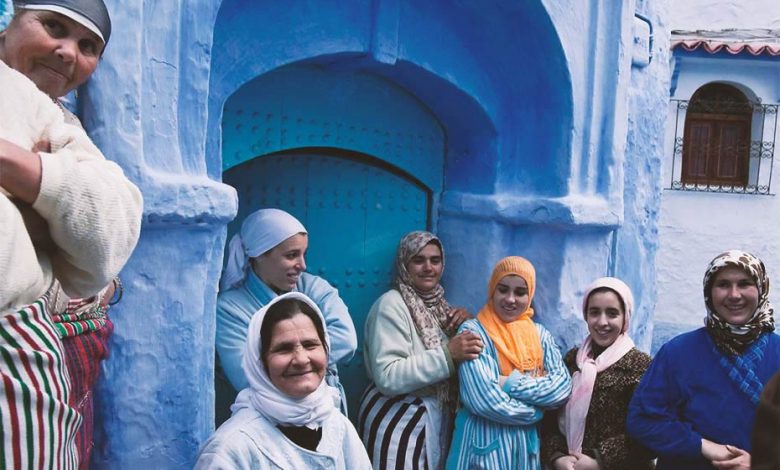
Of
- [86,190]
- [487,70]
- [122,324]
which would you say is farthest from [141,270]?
[487,70]

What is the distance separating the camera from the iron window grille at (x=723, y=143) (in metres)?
9.12

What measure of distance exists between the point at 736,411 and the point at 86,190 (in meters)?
2.37

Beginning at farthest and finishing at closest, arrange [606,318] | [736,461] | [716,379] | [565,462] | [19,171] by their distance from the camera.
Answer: [606,318]
[565,462]
[716,379]
[736,461]
[19,171]

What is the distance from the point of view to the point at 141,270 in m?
2.65

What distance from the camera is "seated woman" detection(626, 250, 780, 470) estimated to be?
281 cm

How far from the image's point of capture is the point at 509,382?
341 centimetres

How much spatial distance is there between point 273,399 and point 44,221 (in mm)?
1290

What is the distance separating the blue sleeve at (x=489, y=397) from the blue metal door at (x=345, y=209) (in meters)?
0.72

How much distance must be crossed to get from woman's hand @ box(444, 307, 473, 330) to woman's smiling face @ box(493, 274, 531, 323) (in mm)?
186

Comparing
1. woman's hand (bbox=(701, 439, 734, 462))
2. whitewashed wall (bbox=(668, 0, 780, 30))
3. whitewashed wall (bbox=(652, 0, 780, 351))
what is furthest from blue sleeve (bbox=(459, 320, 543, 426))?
whitewashed wall (bbox=(668, 0, 780, 30))

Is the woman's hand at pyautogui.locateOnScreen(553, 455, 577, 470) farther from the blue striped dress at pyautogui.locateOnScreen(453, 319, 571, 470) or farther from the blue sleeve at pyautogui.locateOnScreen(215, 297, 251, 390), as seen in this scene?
the blue sleeve at pyautogui.locateOnScreen(215, 297, 251, 390)

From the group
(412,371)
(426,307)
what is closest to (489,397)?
(412,371)

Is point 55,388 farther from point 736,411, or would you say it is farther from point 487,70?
point 487,70

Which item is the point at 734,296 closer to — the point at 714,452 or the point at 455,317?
the point at 714,452
